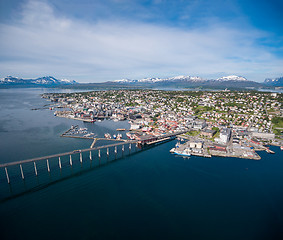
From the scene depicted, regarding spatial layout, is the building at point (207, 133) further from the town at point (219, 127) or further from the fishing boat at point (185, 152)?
the fishing boat at point (185, 152)

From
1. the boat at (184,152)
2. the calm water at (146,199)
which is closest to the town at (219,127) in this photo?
the boat at (184,152)

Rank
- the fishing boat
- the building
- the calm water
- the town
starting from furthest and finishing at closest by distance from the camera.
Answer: the building < the town < the fishing boat < the calm water

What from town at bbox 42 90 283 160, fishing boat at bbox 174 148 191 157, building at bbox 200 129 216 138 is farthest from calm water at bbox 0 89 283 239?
building at bbox 200 129 216 138

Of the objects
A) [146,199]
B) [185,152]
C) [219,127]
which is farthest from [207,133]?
[146,199]

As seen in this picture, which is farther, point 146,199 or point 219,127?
point 219,127

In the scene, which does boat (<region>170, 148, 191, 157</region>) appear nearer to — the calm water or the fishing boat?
the fishing boat

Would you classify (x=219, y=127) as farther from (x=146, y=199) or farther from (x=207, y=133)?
(x=146, y=199)

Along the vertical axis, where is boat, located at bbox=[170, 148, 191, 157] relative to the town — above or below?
below

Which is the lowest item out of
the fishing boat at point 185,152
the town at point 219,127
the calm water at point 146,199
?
the calm water at point 146,199

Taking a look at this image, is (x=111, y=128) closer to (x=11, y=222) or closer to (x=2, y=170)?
(x=2, y=170)
